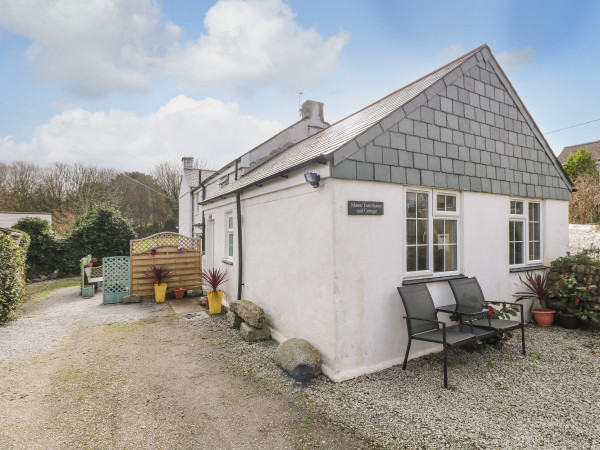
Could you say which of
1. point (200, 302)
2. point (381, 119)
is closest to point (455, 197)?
point (381, 119)

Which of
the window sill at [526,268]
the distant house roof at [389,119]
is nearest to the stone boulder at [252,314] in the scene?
the distant house roof at [389,119]

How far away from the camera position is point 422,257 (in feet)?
17.8

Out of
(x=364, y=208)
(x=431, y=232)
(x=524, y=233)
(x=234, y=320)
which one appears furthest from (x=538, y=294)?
(x=234, y=320)

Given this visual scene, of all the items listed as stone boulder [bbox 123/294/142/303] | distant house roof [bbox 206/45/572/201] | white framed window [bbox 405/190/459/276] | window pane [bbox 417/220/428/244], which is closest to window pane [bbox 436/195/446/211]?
white framed window [bbox 405/190/459/276]

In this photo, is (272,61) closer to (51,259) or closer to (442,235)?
(442,235)

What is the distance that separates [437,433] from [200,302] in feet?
26.1

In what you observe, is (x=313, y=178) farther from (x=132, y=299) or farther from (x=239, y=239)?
(x=132, y=299)

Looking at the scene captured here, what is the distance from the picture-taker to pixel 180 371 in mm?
4895

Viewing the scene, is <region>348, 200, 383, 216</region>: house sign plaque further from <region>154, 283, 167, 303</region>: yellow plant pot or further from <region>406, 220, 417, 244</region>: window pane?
<region>154, 283, 167, 303</region>: yellow plant pot

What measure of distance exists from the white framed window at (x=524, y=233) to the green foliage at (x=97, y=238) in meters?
16.7

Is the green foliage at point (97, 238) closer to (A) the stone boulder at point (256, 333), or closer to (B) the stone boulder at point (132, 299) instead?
(B) the stone boulder at point (132, 299)

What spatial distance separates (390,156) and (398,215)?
0.98 m

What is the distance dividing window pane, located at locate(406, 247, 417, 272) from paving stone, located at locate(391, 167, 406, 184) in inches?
46.1

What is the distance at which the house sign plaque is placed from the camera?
4.54 metres
